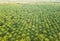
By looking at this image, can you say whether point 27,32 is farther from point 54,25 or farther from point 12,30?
point 54,25

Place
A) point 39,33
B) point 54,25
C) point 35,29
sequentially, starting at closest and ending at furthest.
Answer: point 39,33
point 35,29
point 54,25

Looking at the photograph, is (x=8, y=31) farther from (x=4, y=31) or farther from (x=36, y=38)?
(x=36, y=38)

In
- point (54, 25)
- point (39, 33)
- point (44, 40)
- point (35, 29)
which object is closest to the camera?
point (44, 40)

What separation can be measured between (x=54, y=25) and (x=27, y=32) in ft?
7.75

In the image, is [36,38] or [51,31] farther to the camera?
[51,31]

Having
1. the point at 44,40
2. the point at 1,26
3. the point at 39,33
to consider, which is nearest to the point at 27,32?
the point at 39,33

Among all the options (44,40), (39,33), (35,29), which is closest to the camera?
(44,40)

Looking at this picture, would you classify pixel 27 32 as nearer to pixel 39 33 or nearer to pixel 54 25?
pixel 39 33

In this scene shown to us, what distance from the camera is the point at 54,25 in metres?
9.77

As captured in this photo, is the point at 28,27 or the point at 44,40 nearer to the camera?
the point at 44,40

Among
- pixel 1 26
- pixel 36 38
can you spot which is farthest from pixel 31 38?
pixel 1 26

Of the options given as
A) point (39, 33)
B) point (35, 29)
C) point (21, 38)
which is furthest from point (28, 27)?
point (21, 38)

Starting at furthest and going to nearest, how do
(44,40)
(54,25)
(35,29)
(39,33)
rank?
1. (54,25)
2. (35,29)
3. (39,33)
4. (44,40)

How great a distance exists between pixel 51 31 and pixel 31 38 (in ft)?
5.25
